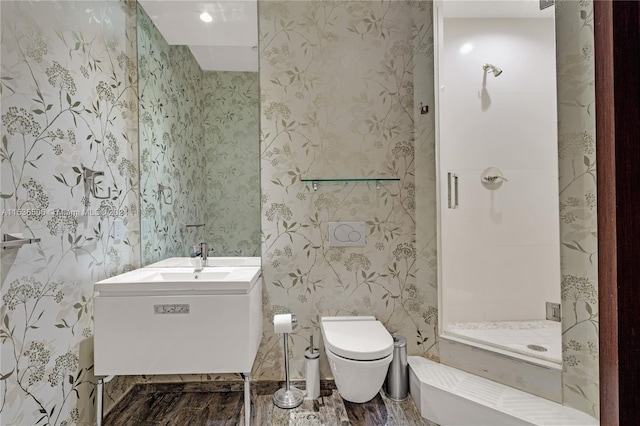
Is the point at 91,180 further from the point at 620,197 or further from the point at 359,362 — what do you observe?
the point at 620,197

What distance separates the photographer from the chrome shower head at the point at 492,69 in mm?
2199

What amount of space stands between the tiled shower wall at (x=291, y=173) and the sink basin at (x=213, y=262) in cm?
9

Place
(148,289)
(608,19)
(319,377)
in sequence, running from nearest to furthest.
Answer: (608,19), (148,289), (319,377)

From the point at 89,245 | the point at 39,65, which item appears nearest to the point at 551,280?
the point at 89,245

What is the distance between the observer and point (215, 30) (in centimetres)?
197

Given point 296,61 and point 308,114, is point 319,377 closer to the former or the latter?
point 308,114

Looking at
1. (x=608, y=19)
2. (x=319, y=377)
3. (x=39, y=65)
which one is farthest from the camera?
(x=319, y=377)

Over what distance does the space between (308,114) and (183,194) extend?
0.91 metres

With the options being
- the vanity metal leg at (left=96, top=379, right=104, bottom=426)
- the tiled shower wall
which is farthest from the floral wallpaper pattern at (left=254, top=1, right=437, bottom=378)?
the vanity metal leg at (left=96, top=379, right=104, bottom=426)

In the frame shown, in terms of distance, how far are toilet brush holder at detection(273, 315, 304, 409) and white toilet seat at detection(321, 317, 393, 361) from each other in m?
0.25

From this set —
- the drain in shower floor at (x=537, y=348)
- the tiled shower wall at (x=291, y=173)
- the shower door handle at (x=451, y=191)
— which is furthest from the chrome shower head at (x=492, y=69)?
the drain in shower floor at (x=537, y=348)

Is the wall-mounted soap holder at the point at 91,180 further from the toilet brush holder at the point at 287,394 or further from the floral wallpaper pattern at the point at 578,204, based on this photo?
→ the floral wallpaper pattern at the point at 578,204

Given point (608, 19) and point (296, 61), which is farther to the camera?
point (296, 61)

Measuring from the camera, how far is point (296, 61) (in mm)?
2008
